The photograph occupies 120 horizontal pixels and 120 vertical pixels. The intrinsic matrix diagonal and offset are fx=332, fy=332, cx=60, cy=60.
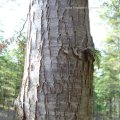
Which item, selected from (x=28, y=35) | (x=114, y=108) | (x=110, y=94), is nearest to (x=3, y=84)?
(x=110, y=94)

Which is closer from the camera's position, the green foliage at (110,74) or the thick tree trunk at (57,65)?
the thick tree trunk at (57,65)

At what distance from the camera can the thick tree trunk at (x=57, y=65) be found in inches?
63.3

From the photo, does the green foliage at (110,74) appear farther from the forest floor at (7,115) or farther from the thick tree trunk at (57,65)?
the thick tree trunk at (57,65)

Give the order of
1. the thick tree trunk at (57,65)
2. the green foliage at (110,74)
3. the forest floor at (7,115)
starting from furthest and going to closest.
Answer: the green foliage at (110,74), the forest floor at (7,115), the thick tree trunk at (57,65)

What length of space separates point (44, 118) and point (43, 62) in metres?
0.27

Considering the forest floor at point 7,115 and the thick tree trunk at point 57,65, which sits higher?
the thick tree trunk at point 57,65

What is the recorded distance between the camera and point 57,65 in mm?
1638

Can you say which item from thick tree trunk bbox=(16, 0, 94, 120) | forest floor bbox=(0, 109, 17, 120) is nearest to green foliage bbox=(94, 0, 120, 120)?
forest floor bbox=(0, 109, 17, 120)

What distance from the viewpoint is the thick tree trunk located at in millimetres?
1608

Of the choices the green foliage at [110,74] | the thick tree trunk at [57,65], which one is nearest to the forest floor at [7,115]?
the green foliage at [110,74]

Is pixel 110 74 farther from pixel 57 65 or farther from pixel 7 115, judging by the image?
pixel 57 65

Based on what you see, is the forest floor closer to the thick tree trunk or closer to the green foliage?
the green foliage

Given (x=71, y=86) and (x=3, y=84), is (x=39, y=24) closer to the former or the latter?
(x=71, y=86)

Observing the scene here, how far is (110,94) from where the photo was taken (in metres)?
20.2
